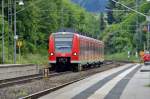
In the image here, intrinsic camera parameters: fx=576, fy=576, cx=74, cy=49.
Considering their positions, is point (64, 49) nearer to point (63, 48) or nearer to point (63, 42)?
point (63, 48)

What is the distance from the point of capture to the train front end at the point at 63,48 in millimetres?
48031

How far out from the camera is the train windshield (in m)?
48.1

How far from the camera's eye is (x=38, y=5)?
101 metres

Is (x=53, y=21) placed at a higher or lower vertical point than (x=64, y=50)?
higher

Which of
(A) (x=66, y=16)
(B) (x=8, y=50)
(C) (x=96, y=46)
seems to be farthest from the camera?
(A) (x=66, y=16)

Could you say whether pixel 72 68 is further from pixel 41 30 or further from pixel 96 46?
pixel 41 30

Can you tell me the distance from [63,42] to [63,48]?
50 centimetres

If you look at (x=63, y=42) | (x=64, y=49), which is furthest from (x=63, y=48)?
(x=63, y=42)

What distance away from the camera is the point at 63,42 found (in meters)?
48.1

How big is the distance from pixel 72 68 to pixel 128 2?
290 ft

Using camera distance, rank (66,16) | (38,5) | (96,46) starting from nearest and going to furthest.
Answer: (96,46)
(38,5)
(66,16)

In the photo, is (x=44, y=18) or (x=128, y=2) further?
(x=128, y=2)

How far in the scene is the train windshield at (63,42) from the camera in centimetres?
4806

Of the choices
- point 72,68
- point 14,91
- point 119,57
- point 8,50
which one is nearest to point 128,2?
point 119,57
